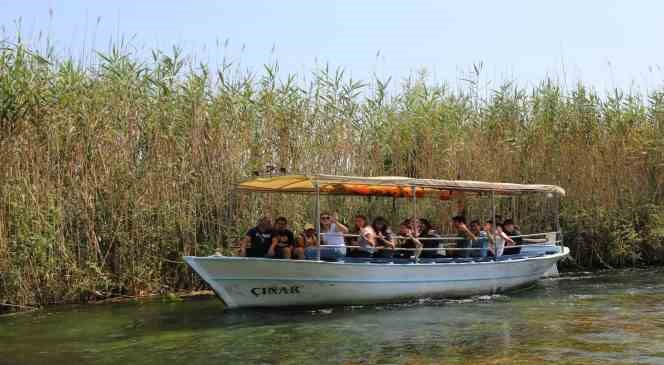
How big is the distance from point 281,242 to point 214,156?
291 centimetres

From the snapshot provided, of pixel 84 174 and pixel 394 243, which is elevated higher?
pixel 84 174

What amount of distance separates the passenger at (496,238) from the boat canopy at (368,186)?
733mm

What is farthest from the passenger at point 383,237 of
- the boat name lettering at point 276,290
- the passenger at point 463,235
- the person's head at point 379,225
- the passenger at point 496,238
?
the passenger at point 496,238

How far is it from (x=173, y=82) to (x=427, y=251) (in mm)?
5750

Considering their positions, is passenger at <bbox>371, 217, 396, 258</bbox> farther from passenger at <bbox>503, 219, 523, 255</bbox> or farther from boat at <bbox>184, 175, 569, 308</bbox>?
passenger at <bbox>503, 219, 523, 255</bbox>

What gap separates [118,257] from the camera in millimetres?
15305

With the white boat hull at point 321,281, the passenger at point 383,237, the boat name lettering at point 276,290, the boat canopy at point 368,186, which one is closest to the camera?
the white boat hull at point 321,281

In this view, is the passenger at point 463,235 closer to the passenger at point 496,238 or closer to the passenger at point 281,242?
the passenger at point 496,238

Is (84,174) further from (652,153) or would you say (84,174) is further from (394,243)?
(652,153)

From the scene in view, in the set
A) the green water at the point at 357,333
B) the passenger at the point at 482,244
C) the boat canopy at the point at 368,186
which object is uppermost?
the boat canopy at the point at 368,186

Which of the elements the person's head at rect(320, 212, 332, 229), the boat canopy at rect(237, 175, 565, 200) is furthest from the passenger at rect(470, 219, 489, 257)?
the person's head at rect(320, 212, 332, 229)

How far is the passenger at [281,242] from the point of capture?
14.2 m

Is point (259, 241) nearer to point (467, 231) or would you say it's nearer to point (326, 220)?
point (326, 220)

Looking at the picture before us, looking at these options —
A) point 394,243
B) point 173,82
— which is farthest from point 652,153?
point 173,82
